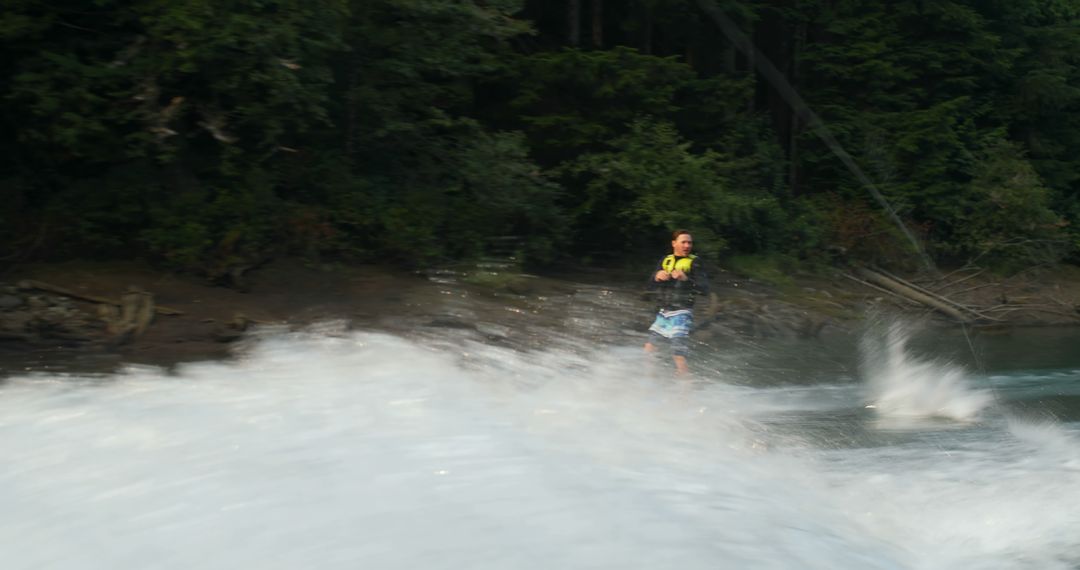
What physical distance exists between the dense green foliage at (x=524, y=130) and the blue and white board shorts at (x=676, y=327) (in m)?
5.46

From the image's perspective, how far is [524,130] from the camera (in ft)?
63.9

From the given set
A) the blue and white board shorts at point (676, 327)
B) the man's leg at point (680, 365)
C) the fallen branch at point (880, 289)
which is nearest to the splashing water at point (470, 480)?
the man's leg at point (680, 365)

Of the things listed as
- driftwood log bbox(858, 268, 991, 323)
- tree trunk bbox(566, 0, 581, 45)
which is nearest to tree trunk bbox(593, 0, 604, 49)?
tree trunk bbox(566, 0, 581, 45)

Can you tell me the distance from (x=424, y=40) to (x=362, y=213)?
8.93 feet

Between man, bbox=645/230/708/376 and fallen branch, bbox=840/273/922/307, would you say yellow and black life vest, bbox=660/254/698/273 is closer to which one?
man, bbox=645/230/708/376

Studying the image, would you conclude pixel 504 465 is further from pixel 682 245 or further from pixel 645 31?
pixel 645 31

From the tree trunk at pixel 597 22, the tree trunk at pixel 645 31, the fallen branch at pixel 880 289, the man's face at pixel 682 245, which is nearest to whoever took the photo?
the man's face at pixel 682 245

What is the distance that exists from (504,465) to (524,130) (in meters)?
12.8

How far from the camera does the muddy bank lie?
11945 mm

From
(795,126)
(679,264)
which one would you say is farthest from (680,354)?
(795,126)

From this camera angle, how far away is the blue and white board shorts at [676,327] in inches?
456

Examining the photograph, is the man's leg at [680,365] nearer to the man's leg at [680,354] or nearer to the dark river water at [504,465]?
the man's leg at [680,354]

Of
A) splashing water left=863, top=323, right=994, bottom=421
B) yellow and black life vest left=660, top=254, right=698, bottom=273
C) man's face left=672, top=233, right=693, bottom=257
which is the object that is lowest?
splashing water left=863, top=323, right=994, bottom=421

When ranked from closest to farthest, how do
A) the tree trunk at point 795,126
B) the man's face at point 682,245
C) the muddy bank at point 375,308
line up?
the man's face at point 682,245, the muddy bank at point 375,308, the tree trunk at point 795,126
